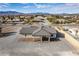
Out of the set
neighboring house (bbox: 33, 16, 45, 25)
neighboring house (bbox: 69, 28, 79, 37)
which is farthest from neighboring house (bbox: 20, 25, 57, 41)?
neighboring house (bbox: 69, 28, 79, 37)

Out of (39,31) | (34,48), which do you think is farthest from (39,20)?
(34,48)

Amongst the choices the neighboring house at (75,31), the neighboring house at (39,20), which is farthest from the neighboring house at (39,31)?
the neighboring house at (75,31)

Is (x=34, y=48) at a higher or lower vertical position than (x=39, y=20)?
lower

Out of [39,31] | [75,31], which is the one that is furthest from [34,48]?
[75,31]

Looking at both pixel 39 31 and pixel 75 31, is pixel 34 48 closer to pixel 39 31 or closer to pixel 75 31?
pixel 39 31

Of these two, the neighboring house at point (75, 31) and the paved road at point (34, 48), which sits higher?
the neighboring house at point (75, 31)

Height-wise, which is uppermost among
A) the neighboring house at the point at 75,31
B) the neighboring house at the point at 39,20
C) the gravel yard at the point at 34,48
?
the neighboring house at the point at 39,20

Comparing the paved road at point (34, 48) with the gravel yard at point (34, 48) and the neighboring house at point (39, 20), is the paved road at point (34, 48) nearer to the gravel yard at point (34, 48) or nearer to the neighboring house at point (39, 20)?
the gravel yard at point (34, 48)

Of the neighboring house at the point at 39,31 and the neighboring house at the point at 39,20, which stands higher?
the neighboring house at the point at 39,20

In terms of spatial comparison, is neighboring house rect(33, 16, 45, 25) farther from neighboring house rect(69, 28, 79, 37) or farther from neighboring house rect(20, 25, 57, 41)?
neighboring house rect(69, 28, 79, 37)

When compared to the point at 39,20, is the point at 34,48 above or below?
below

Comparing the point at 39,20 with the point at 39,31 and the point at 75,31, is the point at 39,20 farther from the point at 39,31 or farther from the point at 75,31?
the point at 75,31
